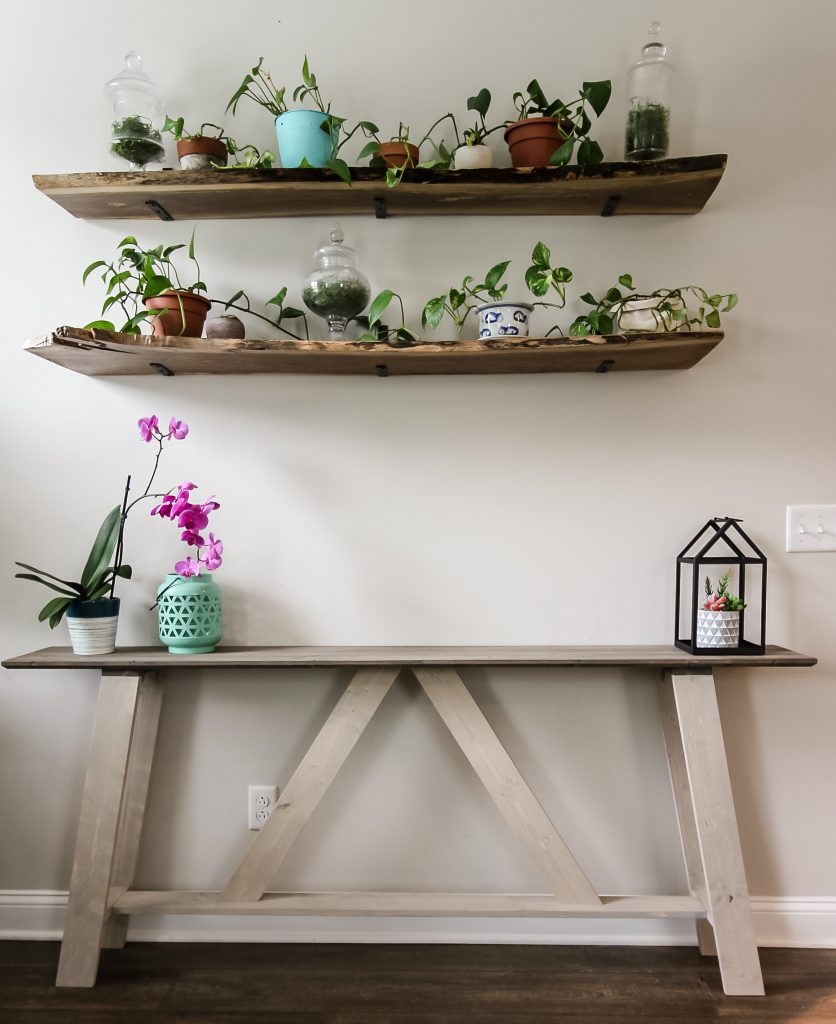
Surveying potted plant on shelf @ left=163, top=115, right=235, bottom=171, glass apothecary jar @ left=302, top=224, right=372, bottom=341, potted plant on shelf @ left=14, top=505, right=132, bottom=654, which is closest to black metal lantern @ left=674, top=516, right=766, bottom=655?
glass apothecary jar @ left=302, top=224, right=372, bottom=341

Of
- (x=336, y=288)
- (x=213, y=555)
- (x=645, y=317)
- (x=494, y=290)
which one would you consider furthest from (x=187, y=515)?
(x=645, y=317)

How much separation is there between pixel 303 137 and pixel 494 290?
526 mm

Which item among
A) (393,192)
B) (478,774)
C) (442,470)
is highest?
(393,192)

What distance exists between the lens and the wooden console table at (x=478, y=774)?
1.55 metres

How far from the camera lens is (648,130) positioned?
5.40 ft

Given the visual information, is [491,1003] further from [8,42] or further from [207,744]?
[8,42]

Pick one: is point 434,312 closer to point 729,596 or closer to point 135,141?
point 135,141

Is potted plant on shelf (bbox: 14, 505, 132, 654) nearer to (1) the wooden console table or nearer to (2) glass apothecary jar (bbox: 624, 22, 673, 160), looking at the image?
(1) the wooden console table

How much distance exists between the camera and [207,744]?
5.92 feet

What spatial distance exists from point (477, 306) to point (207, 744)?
1198 millimetres

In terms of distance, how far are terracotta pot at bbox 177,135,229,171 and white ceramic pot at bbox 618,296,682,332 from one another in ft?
3.14

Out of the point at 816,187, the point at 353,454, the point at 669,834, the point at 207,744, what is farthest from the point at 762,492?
the point at 207,744

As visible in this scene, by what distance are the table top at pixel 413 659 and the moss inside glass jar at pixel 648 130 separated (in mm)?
1070

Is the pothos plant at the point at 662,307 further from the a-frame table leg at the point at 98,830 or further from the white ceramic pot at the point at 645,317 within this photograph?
the a-frame table leg at the point at 98,830
